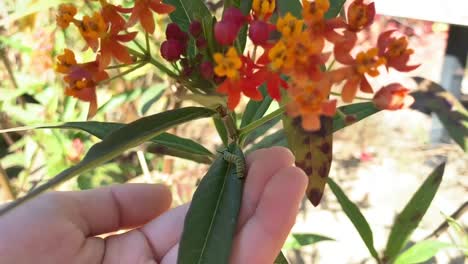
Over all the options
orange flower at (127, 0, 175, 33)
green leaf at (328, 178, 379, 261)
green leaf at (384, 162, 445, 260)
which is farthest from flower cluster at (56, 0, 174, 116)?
green leaf at (384, 162, 445, 260)

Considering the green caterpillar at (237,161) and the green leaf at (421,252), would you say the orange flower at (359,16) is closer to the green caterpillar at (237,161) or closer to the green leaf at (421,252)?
the green caterpillar at (237,161)

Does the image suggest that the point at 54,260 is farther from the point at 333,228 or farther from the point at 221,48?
the point at 333,228

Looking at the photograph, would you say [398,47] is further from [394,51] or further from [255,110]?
[255,110]

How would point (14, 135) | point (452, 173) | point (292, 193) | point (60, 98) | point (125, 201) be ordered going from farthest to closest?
1. point (14, 135)
2. point (452, 173)
3. point (60, 98)
4. point (125, 201)
5. point (292, 193)

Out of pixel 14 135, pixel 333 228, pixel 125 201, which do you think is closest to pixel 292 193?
pixel 125 201

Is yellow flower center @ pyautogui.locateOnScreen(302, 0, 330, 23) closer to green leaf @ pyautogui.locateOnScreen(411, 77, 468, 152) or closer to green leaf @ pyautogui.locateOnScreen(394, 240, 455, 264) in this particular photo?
green leaf @ pyautogui.locateOnScreen(411, 77, 468, 152)

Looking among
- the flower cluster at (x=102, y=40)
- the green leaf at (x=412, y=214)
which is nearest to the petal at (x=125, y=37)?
the flower cluster at (x=102, y=40)
